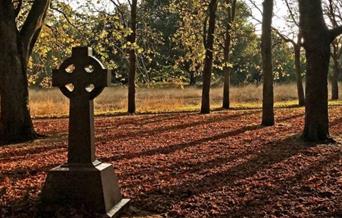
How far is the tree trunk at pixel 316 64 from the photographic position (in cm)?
1139

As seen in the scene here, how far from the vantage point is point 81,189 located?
19.5ft

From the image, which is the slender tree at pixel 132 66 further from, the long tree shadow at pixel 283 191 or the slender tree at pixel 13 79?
the long tree shadow at pixel 283 191

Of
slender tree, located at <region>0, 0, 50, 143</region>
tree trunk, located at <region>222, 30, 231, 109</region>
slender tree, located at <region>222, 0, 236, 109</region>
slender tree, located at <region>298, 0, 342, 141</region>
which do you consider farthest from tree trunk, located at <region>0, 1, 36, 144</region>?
tree trunk, located at <region>222, 30, 231, 109</region>

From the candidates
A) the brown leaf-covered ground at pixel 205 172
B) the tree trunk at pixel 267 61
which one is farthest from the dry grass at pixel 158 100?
the brown leaf-covered ground at pixel 205 172

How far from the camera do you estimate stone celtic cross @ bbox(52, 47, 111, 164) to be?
20.2ft

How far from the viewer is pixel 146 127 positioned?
643 inches

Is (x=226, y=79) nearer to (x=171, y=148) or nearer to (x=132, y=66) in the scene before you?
(x=132, y=66)

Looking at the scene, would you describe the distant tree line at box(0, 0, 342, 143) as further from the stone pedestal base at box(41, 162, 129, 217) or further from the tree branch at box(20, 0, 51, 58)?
the stone pedestal base at box(41, 162, 129, 217)

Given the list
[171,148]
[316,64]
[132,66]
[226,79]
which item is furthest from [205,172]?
[226,79]

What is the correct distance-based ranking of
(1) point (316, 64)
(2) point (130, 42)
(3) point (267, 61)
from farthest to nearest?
(2) point (130, 42)
(3) point (267, 61)
(1) point (316, 64)

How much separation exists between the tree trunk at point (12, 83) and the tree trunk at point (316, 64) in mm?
7069

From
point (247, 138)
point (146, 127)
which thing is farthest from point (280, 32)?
point (247, 138)

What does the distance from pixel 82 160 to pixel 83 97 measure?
2.54 ft

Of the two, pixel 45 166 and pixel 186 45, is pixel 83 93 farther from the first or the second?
pixel 186 45
